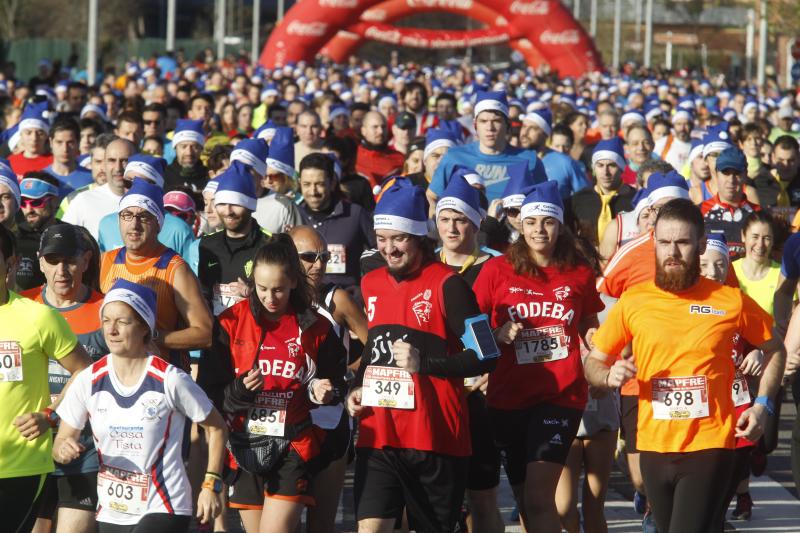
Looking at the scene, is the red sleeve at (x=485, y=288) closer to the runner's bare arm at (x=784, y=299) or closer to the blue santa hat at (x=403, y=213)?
the blue santa hat at (x=403, y=213)

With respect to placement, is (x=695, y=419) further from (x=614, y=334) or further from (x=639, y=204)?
(x=639, y=204)

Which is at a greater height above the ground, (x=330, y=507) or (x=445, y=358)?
(x=445, y=358)

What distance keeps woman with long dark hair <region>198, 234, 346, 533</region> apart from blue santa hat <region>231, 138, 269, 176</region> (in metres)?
3.57

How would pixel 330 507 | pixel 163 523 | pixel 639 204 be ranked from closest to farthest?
pixel 163 523 → pixel 330 507 → pixel 639 204

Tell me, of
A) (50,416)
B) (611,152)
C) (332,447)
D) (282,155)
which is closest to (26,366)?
(50,416)

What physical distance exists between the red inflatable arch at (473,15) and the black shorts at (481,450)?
138 feet

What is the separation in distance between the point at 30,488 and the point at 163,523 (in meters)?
0.74

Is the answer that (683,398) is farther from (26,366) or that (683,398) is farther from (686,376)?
(26,366)

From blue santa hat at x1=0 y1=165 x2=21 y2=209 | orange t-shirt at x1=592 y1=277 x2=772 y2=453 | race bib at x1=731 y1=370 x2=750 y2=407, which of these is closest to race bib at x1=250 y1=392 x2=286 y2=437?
orange t-shirt at x1=592 y1=277 x2=772 y2=453

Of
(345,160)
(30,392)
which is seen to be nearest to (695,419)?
(30,392)

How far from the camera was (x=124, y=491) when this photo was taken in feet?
19.1

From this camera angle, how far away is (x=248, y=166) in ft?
32.5

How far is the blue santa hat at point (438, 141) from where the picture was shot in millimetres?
12023

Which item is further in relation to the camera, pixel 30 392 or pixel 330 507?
pixel 330 507
